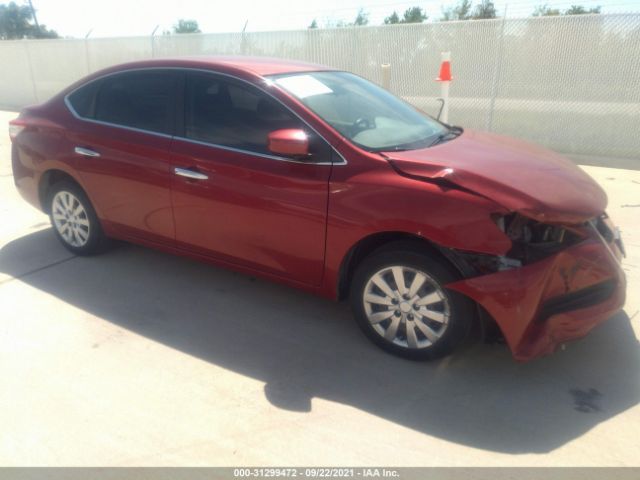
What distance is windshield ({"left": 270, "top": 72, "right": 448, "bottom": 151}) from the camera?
3559 mm

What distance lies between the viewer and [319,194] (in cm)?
337

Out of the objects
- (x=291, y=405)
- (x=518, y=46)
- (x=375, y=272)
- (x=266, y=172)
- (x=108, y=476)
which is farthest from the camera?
(x=518, y=46)

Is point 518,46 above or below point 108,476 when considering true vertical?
above

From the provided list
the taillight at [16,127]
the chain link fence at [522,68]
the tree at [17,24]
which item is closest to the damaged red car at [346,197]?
the taillight at [16,127]

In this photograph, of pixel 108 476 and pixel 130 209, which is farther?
pixel 130 209

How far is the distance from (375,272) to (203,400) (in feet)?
3.93

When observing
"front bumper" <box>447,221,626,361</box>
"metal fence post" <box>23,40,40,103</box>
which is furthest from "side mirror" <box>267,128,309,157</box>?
"metal fence post" <box>23,40,40,103</box>

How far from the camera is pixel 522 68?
9.27m

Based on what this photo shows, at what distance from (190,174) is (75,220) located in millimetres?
1545

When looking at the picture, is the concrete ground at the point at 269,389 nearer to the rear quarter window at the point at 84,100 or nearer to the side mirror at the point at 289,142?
the side mirror at the point at 289,142

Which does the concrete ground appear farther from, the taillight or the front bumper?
the taillight

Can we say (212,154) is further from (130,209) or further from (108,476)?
(108,476)

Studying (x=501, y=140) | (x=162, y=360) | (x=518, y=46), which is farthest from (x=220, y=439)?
(x=518, y=46)

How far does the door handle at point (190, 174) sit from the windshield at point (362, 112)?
0.80 m
